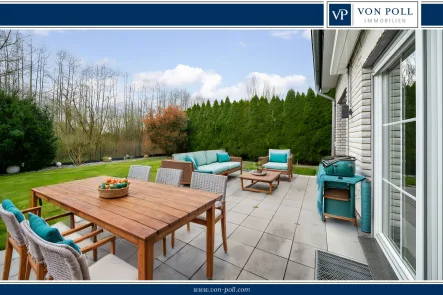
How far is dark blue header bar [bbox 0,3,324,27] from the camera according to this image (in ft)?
3.88

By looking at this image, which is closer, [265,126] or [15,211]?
[15,211]

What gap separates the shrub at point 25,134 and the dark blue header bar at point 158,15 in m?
6.65

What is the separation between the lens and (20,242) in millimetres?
1396

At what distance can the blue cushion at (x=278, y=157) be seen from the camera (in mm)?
5945

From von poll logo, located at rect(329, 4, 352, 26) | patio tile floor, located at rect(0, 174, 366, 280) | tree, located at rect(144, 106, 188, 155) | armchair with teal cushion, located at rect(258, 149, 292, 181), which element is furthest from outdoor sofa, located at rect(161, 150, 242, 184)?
tree, located at rect(144, 106, 188, 155)

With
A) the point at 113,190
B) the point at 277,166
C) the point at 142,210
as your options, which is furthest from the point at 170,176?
the point at 277,166

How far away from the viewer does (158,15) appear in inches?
48.4

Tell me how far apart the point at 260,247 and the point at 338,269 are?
79cm

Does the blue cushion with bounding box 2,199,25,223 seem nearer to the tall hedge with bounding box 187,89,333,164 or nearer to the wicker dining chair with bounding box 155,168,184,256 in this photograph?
the wicker dining chair with bounding box 155,168,184,256

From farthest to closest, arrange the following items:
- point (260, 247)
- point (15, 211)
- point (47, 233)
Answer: point (260, 247), point (15, 211), point (47, 233)

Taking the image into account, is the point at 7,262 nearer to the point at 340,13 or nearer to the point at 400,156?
the point at 340,13

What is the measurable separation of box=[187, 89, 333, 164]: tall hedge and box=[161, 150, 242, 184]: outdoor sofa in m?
2.54
